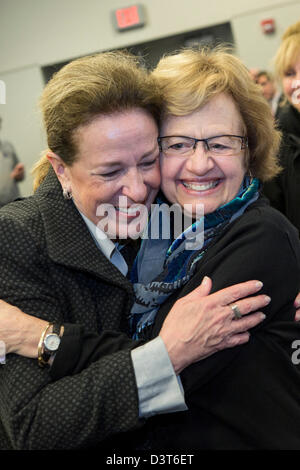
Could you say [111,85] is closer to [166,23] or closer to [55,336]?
[55,336]

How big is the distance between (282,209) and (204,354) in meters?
1.53

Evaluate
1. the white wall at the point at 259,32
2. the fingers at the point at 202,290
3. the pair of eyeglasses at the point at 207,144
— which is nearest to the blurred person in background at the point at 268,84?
the white wall at the point at 259,32

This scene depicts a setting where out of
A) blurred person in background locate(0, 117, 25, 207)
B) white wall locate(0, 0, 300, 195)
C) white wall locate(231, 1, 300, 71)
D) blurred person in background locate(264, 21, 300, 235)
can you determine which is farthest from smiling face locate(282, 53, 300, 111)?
white wall locate(0, 0, 300, 195)

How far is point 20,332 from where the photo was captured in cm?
144

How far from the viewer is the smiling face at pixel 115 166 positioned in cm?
159

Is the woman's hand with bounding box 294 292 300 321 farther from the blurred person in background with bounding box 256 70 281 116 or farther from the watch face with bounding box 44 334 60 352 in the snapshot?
the blurred person in background with bounding box 256 70 281 116

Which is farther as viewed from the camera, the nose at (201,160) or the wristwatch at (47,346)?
the nose at (201,160)

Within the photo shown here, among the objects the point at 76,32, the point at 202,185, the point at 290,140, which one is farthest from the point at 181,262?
the point at 76,32

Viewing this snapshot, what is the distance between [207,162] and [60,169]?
45 centimetres

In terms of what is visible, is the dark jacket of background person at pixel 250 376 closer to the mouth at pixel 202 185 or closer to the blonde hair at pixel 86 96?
the mouth at pixel 202 185

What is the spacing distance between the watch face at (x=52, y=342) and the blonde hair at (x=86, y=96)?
51 centimetres

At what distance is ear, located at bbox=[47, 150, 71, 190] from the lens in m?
1.68

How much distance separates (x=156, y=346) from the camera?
144cm
